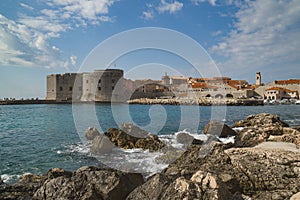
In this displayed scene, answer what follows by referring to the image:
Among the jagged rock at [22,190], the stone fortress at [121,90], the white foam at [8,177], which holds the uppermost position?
the stone fortress at [121,90]

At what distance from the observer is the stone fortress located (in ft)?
171

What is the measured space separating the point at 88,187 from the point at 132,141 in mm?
6226

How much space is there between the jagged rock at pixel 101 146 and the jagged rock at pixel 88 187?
493cm

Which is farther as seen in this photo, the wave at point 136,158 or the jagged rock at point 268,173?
the wave at point 136,158

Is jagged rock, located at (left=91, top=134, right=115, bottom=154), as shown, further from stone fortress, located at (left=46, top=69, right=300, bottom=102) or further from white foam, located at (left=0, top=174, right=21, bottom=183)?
stone fortress, located at (left=46, top=69, right=300, bottom=102)

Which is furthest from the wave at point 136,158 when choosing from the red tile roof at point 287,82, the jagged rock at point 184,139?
the red tile roof at point 287,82

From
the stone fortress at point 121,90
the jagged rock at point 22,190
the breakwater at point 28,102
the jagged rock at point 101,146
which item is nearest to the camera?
the jagged rock at point 22,190

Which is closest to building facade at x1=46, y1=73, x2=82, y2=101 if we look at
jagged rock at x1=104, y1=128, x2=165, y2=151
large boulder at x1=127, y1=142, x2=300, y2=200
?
jagged rock at x1=104, y1=128, x2=165, y2=151

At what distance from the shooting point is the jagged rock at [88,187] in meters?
4.02

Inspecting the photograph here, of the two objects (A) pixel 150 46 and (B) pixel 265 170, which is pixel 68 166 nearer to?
(A) pixel 150 46

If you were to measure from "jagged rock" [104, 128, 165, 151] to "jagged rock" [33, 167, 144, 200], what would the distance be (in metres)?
5.24

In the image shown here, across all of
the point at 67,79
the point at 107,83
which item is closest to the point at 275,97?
the point at 107,83

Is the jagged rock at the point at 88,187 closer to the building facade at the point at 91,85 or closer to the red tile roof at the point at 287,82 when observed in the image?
the building facade at the point at 91,85

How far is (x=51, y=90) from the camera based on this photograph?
2351 inches
